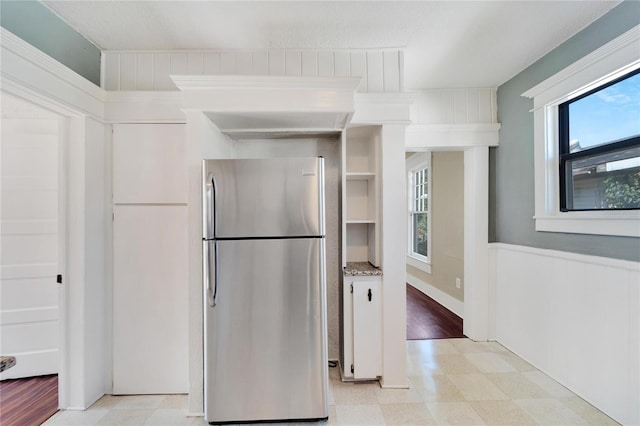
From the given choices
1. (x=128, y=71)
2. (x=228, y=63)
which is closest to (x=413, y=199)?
(x=228, y=63)

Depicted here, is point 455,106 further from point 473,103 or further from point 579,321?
point 579,321

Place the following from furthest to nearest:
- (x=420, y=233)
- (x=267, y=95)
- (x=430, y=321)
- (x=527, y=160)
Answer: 1. (x=420, y=233)
2. (x=430, y=321)
3. (x=527, y=160)
4. (x=267, y=95)

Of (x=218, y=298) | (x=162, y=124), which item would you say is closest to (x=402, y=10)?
(x=162, y=124)

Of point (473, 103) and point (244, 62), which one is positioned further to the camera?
point (473, 103)

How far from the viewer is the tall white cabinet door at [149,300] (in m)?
2.17

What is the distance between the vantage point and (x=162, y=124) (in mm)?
2174

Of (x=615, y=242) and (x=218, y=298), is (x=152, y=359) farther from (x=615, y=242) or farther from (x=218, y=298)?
(x=615, y=242)

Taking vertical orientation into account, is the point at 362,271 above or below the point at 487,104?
below

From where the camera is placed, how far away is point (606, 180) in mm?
2000

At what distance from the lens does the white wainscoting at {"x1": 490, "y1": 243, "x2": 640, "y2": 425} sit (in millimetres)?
1776

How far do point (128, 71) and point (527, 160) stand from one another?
3254mm

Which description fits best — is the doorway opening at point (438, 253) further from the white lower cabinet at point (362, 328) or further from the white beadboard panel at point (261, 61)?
the white beadboard panel at point (261, 61)

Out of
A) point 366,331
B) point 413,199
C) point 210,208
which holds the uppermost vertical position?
point 413,199

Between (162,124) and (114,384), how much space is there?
1.90m
